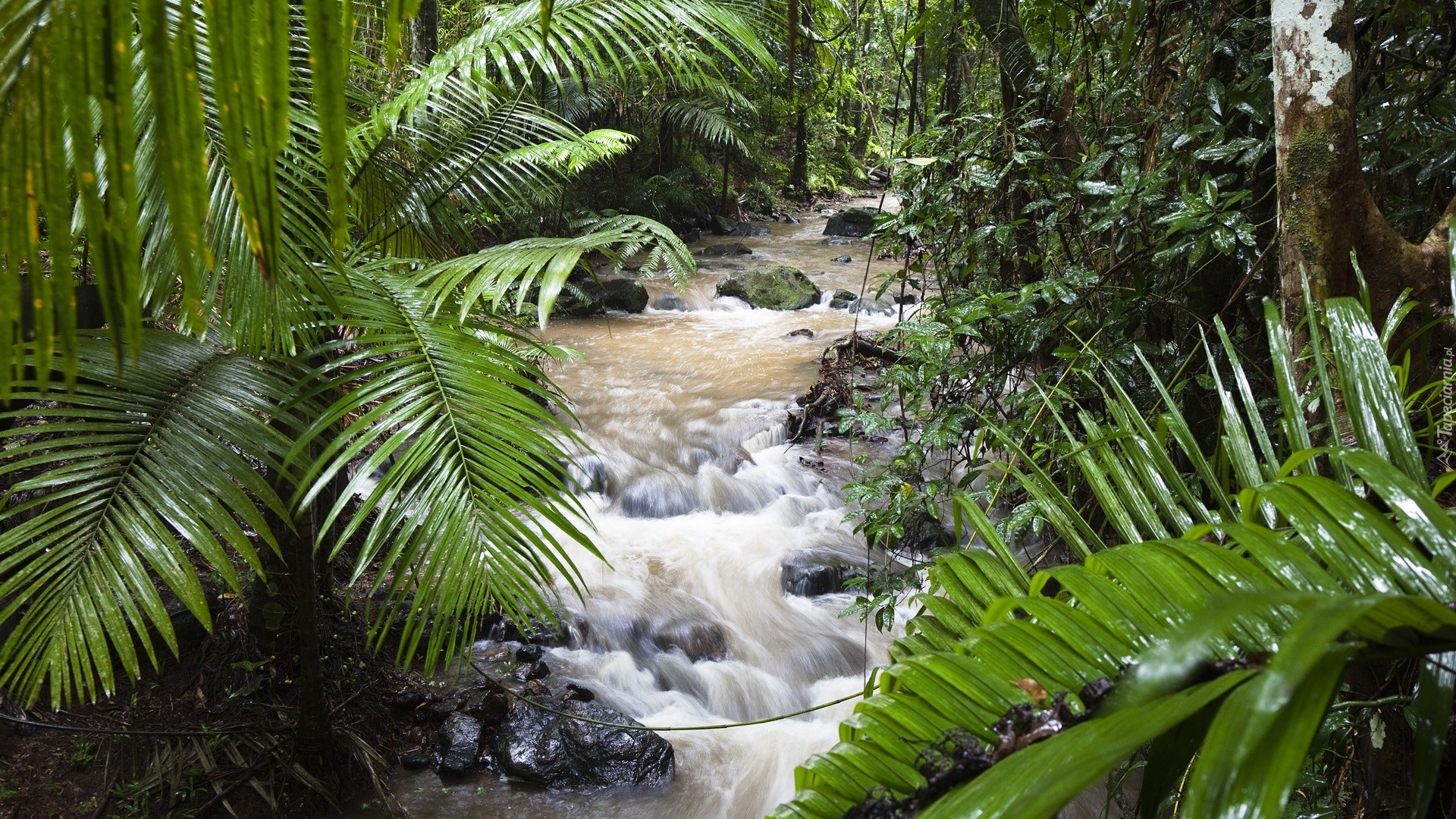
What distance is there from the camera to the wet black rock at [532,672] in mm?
3615

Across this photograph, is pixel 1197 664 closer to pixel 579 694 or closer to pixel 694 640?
pixel 579 694

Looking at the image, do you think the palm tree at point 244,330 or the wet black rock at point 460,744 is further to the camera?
the wet black rock at point 460,744

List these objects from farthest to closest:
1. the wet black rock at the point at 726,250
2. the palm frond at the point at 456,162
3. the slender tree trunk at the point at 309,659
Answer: the wet black rock at the point at 726,250 < the palm frond at the point at 456,162 < the slender tree trunk at the point at 309,659

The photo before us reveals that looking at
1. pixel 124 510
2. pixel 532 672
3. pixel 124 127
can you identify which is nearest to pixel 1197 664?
pixel 124 127

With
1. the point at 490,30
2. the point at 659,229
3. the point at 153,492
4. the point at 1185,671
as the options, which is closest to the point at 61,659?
the point at 153,492

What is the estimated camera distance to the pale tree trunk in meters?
1.48

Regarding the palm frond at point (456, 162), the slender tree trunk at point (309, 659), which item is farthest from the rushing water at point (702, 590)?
the palm frond at point (456, 162)

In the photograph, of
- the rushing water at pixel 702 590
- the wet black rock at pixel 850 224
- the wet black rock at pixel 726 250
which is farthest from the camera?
the wet black rock at pixel 850 224

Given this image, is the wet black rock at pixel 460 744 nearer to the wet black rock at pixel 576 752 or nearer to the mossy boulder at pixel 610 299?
the wet black rock at pixel 576 752

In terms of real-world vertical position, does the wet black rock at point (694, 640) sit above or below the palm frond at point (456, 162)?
below

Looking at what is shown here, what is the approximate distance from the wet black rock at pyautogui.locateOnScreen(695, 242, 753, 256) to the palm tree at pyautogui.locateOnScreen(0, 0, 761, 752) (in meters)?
10.0

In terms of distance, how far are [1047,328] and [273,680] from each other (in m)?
2.69

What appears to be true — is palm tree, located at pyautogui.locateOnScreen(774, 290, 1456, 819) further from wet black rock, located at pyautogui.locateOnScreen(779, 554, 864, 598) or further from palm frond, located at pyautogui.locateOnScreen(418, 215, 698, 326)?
wet black rock, located at pyautogui.locateOnScreen(779, 554, 864, 598)

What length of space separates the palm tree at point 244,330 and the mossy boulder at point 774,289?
713 centimetres
